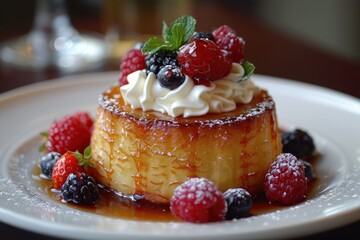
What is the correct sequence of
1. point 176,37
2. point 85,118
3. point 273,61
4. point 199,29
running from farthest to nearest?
point 199,29
point 273,61
point 85,118
point 176,37

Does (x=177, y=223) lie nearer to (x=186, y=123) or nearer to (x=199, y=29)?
(x=186, y=123)

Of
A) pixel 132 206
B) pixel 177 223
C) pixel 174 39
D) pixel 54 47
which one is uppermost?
pixel 174 39

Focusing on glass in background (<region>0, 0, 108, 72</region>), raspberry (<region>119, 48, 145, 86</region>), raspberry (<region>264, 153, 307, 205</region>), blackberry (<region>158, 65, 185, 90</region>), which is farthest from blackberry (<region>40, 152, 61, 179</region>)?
glass in background (<region>0, 0, 108, 72</region>)

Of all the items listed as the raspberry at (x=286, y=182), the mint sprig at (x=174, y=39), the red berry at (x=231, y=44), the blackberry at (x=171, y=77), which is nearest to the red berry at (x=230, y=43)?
the red berry at (x=231, y=44)

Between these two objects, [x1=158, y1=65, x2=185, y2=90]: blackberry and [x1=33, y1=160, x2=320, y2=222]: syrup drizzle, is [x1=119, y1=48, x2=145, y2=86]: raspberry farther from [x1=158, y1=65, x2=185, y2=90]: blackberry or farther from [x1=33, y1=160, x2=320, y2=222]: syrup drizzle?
[x1=33, y1=160, x2=320, y2=222]: syrup drizzle

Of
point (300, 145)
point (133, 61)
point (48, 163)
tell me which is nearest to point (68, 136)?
point (48, 163)

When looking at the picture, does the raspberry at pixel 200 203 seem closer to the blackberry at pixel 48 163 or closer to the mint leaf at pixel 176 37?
the mint leaf at pixel 176 37
